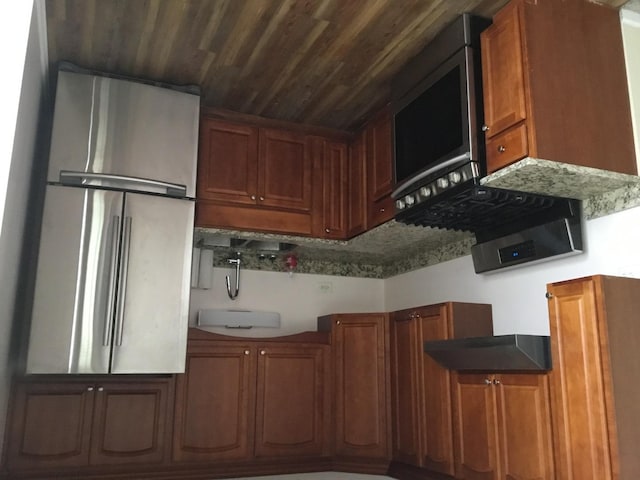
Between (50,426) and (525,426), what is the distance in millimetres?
2194

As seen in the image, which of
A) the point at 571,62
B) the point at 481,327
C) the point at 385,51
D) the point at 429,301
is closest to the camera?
the point at 571,62

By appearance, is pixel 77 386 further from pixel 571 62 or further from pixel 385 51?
pixel 571 62

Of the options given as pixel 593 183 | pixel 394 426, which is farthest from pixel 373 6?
pixel 394 426

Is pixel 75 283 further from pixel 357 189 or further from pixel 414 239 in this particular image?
pixel 414 239

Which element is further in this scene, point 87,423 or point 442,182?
point 87,423

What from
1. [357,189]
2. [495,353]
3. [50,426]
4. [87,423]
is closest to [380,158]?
[357,189]

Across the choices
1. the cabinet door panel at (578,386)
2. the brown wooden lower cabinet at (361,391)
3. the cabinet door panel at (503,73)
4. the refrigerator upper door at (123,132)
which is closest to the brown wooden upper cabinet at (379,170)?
the brown wooden lower cabinet at (361,391)

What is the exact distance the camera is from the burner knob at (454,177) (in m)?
2.38

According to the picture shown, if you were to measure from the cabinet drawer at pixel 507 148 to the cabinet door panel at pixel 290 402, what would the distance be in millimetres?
1675

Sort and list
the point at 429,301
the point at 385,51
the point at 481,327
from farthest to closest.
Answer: the point at 429,301
the point at 481,327
the point at 385,51

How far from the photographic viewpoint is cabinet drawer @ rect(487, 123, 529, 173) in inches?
84.6

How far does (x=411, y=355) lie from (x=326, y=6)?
1.84 meters

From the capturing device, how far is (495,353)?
7.61ft

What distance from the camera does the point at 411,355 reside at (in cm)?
315
